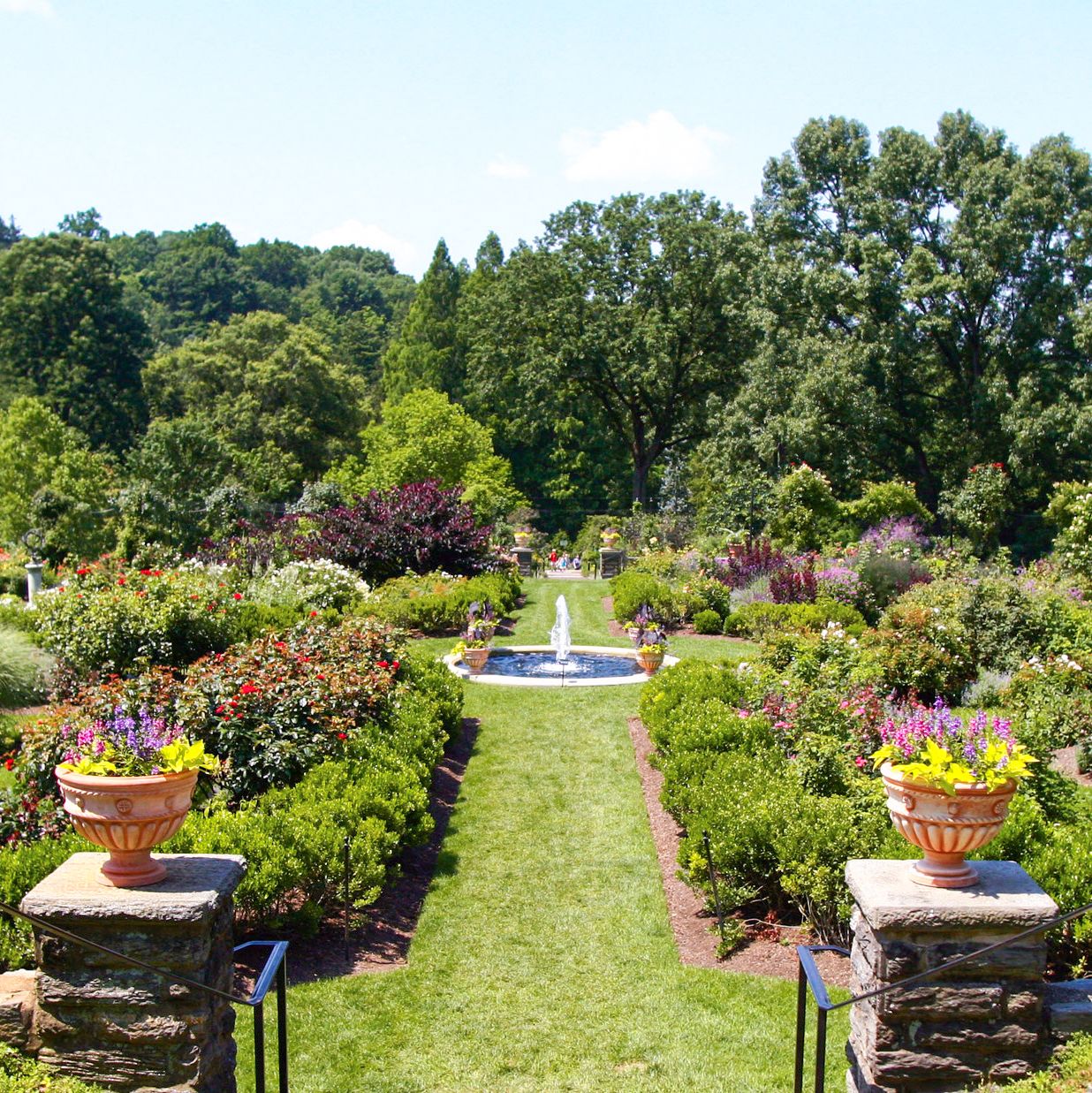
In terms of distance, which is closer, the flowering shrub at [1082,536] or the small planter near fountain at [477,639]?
the small planter near fountain at [477,639]

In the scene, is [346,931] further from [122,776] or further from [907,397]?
[907,397]

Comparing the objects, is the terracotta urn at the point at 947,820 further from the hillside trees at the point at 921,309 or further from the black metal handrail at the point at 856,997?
the hillside trees at the point at 921,309

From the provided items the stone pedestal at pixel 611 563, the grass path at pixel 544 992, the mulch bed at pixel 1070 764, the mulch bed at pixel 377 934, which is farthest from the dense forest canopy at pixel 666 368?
the mulch bed at pixel 377 934

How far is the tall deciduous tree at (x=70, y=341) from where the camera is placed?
4138cm

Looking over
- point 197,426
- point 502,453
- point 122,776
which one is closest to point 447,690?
point 122,776

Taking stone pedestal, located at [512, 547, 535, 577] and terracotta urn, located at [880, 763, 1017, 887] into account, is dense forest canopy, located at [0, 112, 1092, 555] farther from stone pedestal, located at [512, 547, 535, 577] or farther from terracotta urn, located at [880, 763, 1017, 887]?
terracotta urn, located at [880, 763, 1017, 887]

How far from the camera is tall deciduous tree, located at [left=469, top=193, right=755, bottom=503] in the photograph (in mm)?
36094

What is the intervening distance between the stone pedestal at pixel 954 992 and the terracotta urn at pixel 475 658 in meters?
10.4

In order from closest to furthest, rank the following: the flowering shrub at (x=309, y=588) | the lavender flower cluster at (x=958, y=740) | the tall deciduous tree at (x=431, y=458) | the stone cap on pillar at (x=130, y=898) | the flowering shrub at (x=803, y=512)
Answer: the stone cap on pillar at (x=130, y=898) → the lavender flower cluster at (x=958, y=740) → the flowering shrub at (x=309, y=588) → the flowering shrub at (x=803, y=512) → the tall deciduous tree at (x=431, y=458)

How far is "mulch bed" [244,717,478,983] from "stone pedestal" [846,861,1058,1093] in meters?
3.28

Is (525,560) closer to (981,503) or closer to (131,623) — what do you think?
(981,503)

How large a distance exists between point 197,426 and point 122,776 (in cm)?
2133

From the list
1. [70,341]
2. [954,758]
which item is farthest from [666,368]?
[954,758]

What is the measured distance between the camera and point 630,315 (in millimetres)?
Answer: 37219
